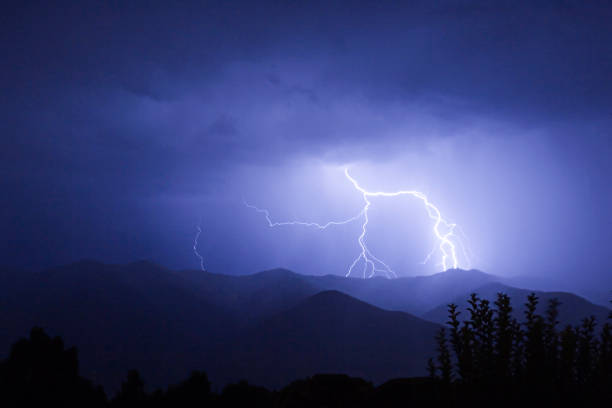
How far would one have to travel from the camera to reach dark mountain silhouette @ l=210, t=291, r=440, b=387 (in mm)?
56656

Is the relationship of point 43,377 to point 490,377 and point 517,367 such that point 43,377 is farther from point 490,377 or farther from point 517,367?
point 517,367

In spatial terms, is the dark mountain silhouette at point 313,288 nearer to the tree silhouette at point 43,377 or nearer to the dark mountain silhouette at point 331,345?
the dark mountain silhouette at point 331,345

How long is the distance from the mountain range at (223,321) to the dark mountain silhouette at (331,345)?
0.19 metres

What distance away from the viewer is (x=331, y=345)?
211 ft

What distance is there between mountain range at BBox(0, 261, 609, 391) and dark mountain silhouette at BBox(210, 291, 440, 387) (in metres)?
0.19

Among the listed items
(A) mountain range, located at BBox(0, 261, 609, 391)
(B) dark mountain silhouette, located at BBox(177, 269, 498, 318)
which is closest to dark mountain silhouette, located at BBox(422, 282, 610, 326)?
(A) mountain range, located at BBox(0, 261, 609, 391)

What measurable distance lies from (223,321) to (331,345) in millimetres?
30082

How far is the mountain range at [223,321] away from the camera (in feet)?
197

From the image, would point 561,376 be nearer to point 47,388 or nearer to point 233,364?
point 47,388

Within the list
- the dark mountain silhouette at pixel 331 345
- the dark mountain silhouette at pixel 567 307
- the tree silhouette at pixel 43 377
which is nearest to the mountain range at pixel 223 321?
the dark mountain silhouette at pixel 331 345

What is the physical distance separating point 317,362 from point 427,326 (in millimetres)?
22751

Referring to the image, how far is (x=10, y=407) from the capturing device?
5.30 metres

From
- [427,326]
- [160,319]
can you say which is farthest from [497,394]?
[160,319]

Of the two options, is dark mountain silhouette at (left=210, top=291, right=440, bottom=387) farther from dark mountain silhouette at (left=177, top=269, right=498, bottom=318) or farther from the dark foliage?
the dark foliage
